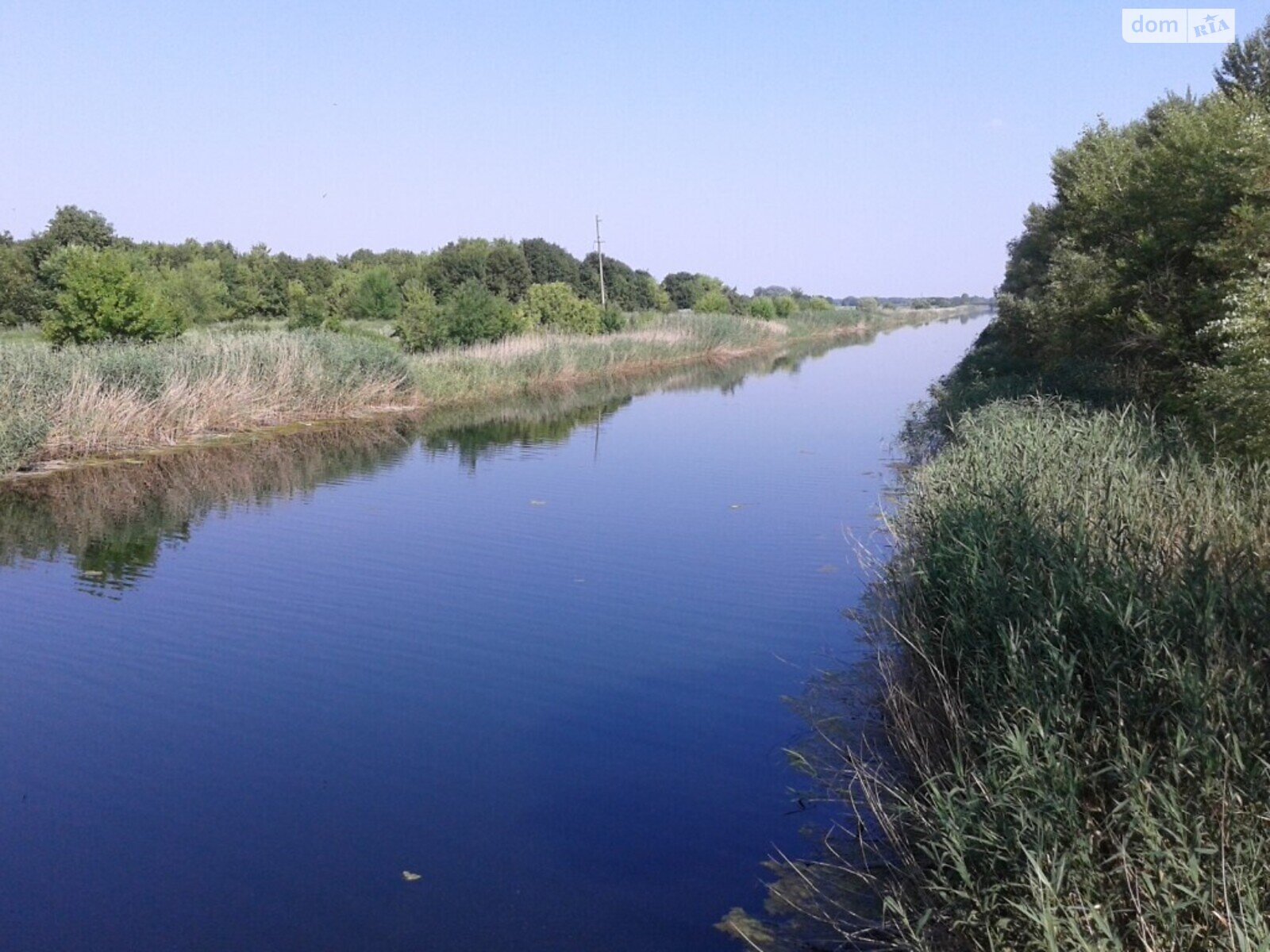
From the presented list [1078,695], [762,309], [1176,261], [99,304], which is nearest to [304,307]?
[99,304]

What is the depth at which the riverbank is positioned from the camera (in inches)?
607

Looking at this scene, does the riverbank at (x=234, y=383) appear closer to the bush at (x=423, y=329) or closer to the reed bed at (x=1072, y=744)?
the bush at (x=423, y=329)

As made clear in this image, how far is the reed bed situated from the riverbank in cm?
1290

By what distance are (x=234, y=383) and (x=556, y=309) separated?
18.3 meters

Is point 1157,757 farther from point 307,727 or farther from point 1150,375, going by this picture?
point 1150,375

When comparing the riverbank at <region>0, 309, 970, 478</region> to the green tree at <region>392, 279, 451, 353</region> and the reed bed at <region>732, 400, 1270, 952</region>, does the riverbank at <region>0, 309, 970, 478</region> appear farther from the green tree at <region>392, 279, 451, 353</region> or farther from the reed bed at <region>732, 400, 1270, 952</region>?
the reed bed at <region>732, 400, 1270, 952</region>

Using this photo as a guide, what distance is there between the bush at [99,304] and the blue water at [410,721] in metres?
7.93

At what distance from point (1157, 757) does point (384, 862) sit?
3.37 m

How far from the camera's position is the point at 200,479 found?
15164 mm

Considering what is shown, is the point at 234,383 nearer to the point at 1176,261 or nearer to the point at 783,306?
the point at 1176,261

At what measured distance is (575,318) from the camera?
122 ft

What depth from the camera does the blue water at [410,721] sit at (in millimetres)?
4945

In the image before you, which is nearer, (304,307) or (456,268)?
(304,307)

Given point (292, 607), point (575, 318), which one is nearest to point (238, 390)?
point (292, 607)
